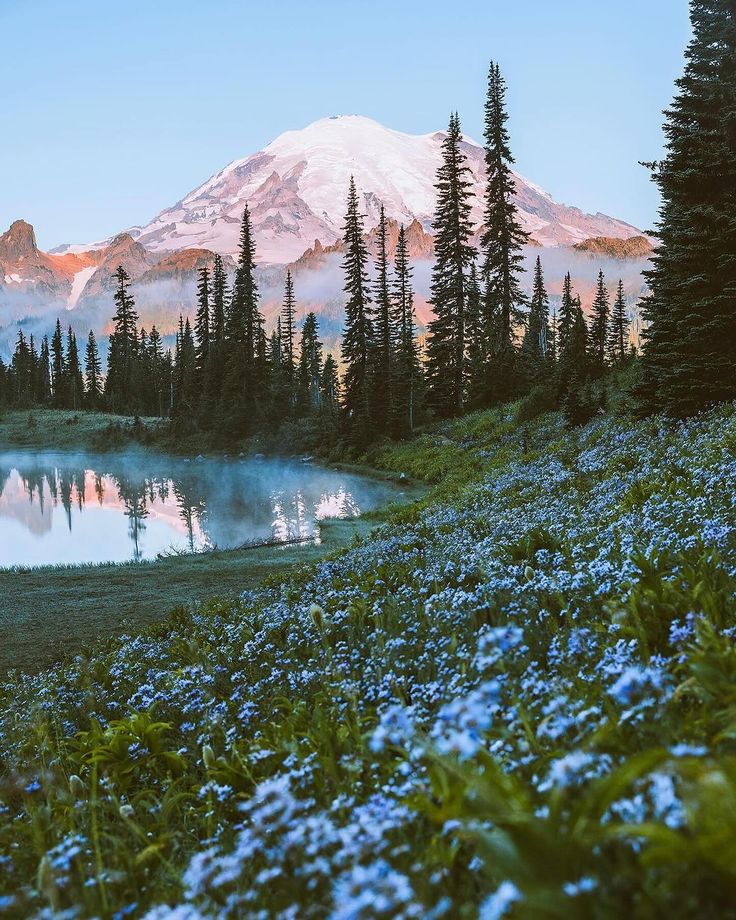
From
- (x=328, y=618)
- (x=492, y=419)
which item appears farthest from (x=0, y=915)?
(x=492, y=419)

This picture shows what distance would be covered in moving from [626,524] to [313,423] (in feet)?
144

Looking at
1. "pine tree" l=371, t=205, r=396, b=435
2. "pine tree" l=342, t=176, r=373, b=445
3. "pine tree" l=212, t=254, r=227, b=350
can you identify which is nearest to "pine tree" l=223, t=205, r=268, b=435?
"pine tree" l=212, t=254, r=227, b=350

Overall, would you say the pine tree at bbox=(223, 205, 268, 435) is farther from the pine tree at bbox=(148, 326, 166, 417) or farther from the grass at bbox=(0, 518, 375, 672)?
the grass at bbox=(0, 518, 375, 672)

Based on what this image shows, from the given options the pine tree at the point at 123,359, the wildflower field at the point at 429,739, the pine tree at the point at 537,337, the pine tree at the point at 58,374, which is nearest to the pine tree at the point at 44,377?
the pine tree at the point at 58,374

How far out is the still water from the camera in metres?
22.2

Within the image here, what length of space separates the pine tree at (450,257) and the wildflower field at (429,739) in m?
38.6

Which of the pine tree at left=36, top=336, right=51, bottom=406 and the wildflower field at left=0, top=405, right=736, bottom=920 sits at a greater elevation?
the pine tree at left=36, top=336, right=51, bottom=406

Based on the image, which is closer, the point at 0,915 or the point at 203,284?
the point at 0,915

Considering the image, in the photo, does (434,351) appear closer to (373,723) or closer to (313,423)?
(313,423)

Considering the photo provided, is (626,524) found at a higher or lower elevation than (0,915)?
higher

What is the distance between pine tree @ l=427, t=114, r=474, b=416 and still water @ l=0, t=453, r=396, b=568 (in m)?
13.9

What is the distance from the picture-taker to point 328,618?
812 cm

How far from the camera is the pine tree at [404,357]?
44.5 metres

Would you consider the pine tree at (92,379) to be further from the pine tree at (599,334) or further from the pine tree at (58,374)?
the pine tree at (599,334)
